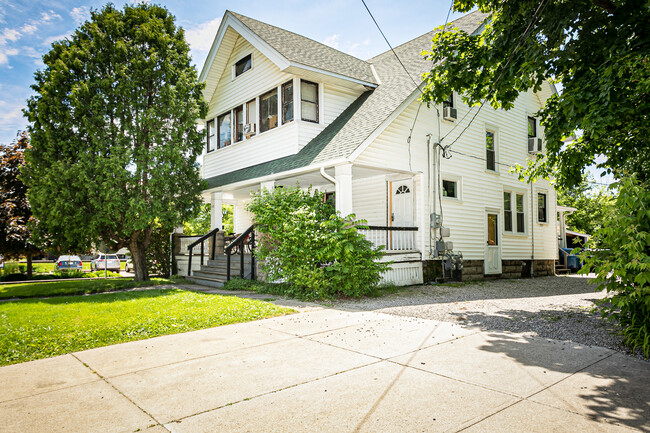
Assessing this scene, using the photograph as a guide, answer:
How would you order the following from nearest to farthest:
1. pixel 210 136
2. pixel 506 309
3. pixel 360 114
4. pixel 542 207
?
1. pixel 506 309
2. pixel 360 114
3. pixel 210 136
4. pixel 542 207

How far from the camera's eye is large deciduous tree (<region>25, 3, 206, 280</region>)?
38.6 feet

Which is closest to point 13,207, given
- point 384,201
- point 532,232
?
point 384,201

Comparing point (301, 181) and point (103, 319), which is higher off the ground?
point (301, 181)

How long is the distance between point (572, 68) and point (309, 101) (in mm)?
7722

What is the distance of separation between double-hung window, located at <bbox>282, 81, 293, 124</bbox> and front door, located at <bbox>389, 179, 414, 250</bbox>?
4119 millimetres

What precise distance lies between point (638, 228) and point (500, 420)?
3045mm

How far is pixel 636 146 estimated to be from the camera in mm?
8641

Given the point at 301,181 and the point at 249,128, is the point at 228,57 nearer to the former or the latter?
the point at 249,128

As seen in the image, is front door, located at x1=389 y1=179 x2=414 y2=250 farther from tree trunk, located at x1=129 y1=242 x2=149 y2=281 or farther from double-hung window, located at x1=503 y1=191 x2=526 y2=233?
tree trunk, located at x1=129 y1=242 x2=149 y2=281

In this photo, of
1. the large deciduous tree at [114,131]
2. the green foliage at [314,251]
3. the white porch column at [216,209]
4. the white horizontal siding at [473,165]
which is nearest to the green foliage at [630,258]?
the green foliage at [314,251]

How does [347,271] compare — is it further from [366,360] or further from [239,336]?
[366,360]

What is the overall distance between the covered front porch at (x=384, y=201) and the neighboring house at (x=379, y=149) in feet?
0.12

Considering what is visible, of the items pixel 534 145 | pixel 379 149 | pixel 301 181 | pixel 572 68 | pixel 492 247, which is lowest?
pixel 492 247

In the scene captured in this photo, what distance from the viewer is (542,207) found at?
58.9ft
